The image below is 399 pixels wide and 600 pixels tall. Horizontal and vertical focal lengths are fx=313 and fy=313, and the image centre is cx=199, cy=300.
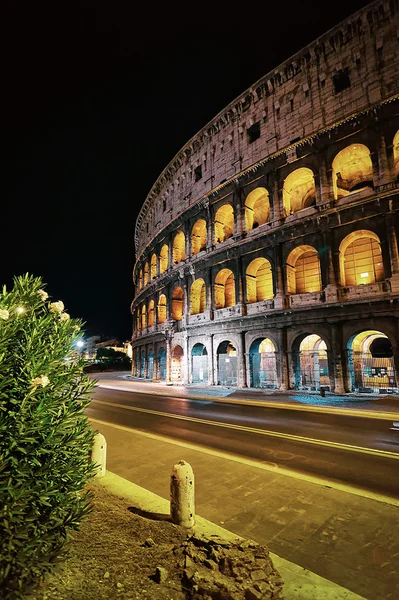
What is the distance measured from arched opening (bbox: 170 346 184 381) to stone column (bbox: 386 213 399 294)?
1785 centimetres

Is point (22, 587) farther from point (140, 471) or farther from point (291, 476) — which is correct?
point (291, 476)

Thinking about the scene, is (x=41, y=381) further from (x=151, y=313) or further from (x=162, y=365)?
(x=151, y=313)

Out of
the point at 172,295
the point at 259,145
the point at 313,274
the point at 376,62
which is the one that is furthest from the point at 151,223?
the point at 376,62

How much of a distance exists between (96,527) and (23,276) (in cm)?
295

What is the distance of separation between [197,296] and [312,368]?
11.4 m

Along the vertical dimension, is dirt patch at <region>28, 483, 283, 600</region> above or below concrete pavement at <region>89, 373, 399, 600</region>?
above

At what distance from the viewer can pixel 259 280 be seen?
947 inches

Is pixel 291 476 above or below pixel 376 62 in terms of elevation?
below

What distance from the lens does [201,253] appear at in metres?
26.3

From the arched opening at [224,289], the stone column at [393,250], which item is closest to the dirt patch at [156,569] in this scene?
the stone column at [393,250]

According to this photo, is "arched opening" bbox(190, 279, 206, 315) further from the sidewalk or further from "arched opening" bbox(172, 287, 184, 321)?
the sidewalk

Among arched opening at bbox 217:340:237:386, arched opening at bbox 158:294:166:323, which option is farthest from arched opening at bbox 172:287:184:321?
arched opening at bbox 217:340:237:386

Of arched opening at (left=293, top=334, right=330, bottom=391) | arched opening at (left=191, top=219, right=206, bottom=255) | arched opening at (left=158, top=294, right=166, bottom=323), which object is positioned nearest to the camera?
arched opening at (left=293, top=334, right=330, bottom=391)

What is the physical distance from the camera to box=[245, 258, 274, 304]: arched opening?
22.8 metres
